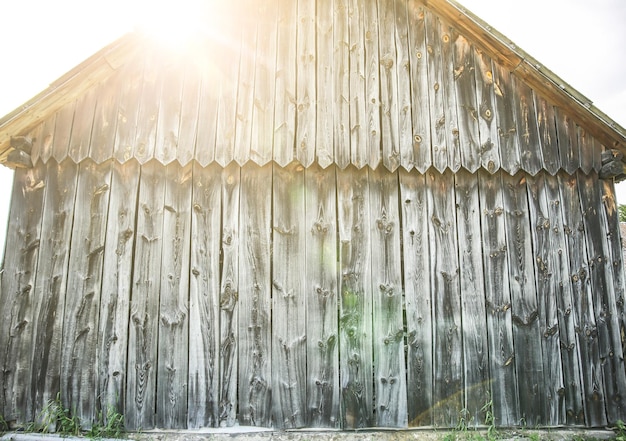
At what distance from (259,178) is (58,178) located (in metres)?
2.10

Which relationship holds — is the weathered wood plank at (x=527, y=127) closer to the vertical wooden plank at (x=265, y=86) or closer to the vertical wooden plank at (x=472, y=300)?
the vertical wooden plank at (x=472, y=300)

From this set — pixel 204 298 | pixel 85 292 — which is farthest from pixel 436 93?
pixel 85 292

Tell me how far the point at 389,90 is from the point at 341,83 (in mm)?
533

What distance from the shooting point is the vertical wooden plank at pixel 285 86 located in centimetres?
459

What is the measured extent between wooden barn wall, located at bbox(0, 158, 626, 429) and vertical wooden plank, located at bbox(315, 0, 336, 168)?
9.9 inches

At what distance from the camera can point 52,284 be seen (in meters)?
4.43

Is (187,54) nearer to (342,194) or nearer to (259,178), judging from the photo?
(259,178)

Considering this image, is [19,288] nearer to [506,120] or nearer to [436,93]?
[436,93]

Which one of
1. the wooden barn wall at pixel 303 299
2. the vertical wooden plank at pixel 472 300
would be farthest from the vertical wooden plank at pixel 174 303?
the vertical wooden plank at pixel 472 300

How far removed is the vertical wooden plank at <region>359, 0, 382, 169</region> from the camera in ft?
15.3

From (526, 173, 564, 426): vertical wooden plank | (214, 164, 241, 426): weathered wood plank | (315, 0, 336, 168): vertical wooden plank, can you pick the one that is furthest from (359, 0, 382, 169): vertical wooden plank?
(526, 173, 564, 426): vertical wooden plank

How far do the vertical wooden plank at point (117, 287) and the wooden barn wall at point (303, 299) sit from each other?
1cm

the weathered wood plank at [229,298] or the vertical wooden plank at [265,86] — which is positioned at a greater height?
the vertical wooden plank at [265,86]

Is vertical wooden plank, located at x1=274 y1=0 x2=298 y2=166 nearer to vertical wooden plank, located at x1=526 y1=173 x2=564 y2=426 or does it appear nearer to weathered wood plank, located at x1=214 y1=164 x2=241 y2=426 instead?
weathered wood plank, located at x1=214 y1=164 x2=241 y2=426
